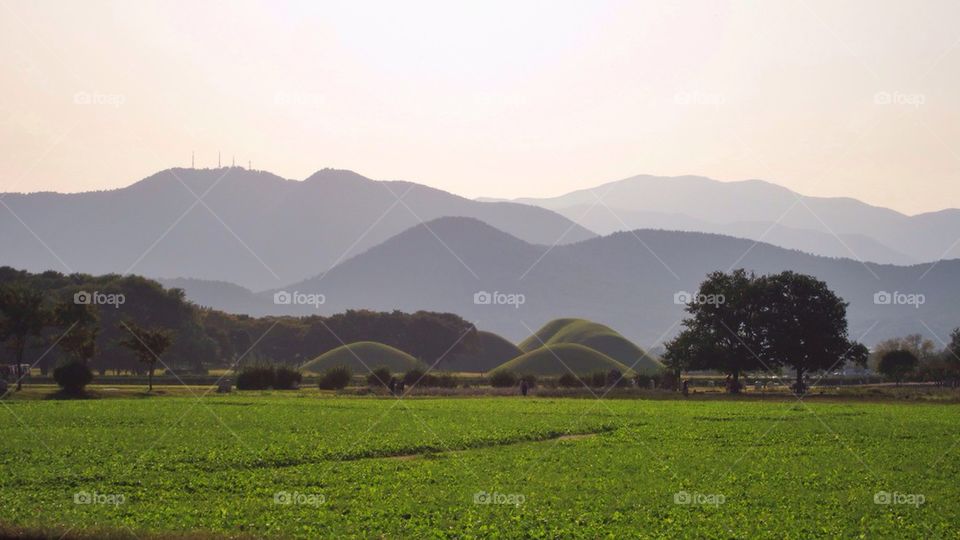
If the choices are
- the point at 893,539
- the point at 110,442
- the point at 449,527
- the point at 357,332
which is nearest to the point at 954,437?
the point at 893,539

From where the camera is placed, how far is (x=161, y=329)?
381 feet

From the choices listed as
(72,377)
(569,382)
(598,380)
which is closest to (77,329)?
(72,377)

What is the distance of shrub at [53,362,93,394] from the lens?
8200 cm

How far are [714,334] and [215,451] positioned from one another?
265 ft

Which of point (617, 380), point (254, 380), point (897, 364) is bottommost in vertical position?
point (254, 380)

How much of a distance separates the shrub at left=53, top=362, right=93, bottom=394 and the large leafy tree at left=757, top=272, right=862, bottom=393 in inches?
2826

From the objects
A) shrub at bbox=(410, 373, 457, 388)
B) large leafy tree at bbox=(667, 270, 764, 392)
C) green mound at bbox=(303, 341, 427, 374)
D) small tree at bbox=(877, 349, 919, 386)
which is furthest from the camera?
green mound at bbox=(303, 341, 427, 374)

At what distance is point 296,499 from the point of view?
89.5 ft

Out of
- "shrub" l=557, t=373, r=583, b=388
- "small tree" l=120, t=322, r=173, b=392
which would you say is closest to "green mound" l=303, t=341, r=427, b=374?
"shrub" l=557, t=373, r=583, b=388

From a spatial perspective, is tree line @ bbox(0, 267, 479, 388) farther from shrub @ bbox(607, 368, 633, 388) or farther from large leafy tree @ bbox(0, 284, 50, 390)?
shrub @ bbox(607, 368, 633, 388)

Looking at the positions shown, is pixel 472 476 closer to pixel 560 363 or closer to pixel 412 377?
pixel 412 377

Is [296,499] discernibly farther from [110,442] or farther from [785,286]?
[785,286]

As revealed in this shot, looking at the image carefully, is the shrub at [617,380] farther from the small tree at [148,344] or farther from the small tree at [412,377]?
the small tree at [148,344]

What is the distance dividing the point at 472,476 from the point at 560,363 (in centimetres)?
11886
